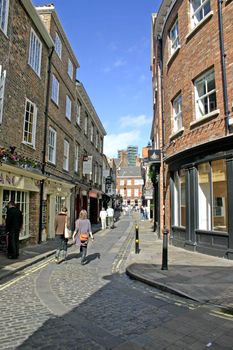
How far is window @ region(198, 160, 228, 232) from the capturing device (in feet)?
31.3

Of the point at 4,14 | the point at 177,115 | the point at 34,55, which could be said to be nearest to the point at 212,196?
the point at 177,115

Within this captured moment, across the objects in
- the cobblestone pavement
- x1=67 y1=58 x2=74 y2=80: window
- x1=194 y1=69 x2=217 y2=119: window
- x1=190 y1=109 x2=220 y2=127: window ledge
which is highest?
x1=67 y1=58 x2=74 y2=80: window

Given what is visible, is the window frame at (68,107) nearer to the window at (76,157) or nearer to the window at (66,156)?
the window at (66,156)

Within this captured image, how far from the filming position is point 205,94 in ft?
35.3

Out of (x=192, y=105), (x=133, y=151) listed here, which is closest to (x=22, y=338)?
(x=192, y=105)

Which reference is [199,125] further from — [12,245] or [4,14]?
[4,14]

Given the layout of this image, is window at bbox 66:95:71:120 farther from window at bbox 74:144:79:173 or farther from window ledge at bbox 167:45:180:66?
window ledge at bbox 167:45:180:66

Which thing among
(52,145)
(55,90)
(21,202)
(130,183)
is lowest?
(21,202)

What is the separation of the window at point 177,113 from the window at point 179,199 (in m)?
2.17

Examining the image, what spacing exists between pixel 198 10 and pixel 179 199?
298 inches

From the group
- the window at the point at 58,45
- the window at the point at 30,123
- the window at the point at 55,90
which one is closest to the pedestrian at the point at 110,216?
the window at the point at 55,90

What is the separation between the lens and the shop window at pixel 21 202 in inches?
416

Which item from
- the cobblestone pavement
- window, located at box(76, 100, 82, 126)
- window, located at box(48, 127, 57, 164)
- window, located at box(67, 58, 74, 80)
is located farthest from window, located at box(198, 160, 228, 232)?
window, located at box(76, 100, 82, 126)

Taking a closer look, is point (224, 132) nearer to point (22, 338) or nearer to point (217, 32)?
point (217, 32)
